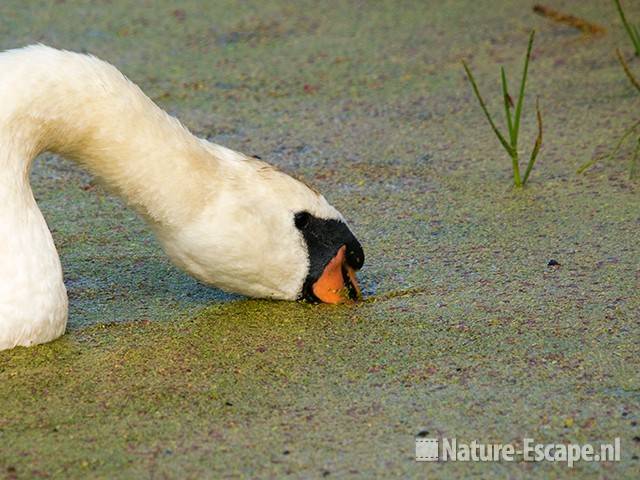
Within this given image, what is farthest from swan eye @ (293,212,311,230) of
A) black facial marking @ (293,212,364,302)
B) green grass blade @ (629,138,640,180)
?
green grass blade @ (629,138,640,180)

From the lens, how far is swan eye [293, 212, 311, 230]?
2619 mm

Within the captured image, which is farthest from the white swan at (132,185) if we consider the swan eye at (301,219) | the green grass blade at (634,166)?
the green grass blade at (634,166)

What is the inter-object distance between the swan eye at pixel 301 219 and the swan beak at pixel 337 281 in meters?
0.10

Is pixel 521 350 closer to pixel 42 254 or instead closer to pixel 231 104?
pixel 42 254

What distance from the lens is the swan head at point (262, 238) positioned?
2561 millimetres

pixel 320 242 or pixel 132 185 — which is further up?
pixel 132 185

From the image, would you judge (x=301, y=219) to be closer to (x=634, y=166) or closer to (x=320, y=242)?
(x=320, y=242)

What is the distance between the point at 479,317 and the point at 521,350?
7.5 inches

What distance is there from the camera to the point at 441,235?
321 centimetres

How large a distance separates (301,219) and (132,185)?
1.16 ft

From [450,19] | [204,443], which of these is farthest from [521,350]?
[450,19]

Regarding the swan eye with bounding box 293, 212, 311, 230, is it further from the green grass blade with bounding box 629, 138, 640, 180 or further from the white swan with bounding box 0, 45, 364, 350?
the green grass blade with bounding box 629, 138, 640, 180

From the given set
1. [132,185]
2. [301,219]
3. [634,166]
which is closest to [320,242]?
[301,219]

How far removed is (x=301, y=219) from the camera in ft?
8.61
